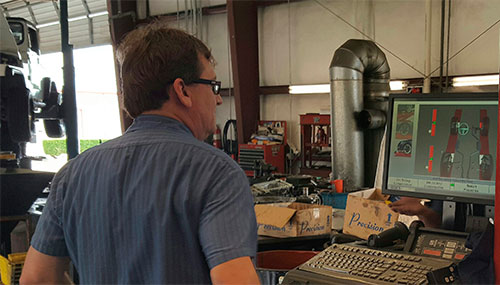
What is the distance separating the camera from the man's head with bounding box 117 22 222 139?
38.4 inches

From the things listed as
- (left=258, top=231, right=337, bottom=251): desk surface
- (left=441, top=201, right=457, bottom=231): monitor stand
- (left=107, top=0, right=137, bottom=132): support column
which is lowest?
(left=258, top=231, right=337, bottom=251): desk surface

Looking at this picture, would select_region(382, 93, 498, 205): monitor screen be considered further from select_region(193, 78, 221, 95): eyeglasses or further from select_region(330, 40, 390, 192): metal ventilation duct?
select_region(330, 40, 390, 192): metal ventilation duct

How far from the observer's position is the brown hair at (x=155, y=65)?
973 mm

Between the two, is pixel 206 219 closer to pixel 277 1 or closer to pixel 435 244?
pixel 435 244

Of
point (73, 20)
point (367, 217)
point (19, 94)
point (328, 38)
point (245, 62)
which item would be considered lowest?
point (367, 217)

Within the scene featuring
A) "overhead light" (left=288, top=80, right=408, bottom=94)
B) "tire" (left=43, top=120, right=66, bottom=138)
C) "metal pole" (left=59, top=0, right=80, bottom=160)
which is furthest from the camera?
"overhead light" (left=288, top=80, right=408, bottom=94)

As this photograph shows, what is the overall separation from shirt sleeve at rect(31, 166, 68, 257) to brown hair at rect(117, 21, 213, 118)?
0.22m

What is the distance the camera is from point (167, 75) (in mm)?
973

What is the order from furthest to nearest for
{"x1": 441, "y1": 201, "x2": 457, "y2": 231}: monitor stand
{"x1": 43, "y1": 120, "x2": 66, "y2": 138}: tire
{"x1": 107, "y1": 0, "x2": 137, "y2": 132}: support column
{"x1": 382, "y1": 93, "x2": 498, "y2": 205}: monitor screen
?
1. {"x1": 107, "y1": 0, "x2": 137, "y2": 132}: support column
2. {"x1": 43, "y1": 120, "x2": 66, "y2": 138}: tire
3. {"x1": 441, "y1": 201, "x2": 457, "y2": 231}: monitor stand
4. {"x1": 382, "y1": 93, "x2": 498, "y2": 205}: monitor screen

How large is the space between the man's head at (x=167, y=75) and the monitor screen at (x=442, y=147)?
73 centimetres

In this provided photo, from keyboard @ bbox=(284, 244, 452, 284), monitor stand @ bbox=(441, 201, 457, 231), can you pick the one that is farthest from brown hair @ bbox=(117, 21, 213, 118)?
monitor stand @ bbox=(441, 201, 457, 231)

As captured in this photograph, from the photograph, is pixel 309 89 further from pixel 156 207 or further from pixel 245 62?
pixel 156 207

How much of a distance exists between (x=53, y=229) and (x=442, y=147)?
1.05m

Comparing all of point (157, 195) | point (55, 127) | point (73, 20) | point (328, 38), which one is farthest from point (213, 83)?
point (73, 20)
